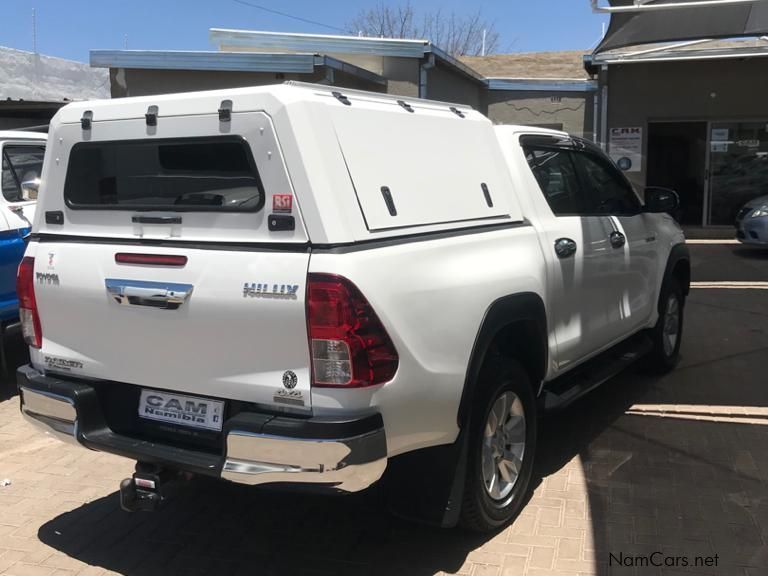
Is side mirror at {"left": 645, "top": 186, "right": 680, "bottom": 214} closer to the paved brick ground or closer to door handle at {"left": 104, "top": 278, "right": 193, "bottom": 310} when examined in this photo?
the paved brick ground

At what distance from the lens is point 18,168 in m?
6.34

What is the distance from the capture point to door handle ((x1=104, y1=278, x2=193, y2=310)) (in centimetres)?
291

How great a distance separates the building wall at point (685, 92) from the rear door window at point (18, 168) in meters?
11.3

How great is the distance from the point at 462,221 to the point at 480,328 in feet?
1.72

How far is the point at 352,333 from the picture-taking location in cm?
264

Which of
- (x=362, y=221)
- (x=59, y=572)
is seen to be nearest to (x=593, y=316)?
(x=362, y=221)

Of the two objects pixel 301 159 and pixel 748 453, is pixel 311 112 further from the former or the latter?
pixel 748 453

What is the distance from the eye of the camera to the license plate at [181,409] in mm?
2965

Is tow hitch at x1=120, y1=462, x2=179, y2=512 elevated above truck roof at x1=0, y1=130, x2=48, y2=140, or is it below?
below

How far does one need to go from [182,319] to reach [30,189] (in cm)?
391

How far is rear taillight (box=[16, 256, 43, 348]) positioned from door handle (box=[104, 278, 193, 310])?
0.51 m

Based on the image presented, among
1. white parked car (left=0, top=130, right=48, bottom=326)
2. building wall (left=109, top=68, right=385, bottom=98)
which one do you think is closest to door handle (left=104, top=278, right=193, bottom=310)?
white parked car (left=0, top=130, right=48, bottom=326)

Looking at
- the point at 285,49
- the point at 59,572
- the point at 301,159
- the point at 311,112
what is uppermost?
the point at 285,49

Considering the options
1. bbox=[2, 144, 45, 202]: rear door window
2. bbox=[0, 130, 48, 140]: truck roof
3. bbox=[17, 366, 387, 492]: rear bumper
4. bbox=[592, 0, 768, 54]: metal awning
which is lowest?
bbox=[17, 366, 387, 492]: rear bumper
